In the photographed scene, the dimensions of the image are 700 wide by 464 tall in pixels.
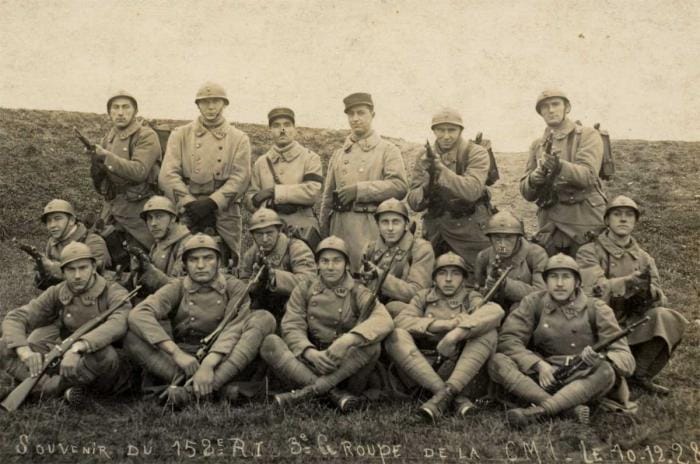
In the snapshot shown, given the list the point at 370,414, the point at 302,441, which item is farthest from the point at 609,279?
the point at 302,441

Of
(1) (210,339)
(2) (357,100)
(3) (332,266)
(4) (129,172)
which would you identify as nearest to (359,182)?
(2) (357,100)

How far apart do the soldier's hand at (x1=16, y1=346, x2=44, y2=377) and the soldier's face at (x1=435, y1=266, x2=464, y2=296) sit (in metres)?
3.47

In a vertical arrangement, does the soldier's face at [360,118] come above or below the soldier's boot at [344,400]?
above

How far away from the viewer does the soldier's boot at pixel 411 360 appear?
6195 millimetres

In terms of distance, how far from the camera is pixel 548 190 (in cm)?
806

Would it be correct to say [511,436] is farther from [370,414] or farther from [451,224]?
[451,224]

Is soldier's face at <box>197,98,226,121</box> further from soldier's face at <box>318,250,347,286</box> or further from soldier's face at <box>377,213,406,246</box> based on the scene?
soldier's face at <box>318,250,347,286</box>

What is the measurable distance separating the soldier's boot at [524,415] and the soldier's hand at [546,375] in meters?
0.23

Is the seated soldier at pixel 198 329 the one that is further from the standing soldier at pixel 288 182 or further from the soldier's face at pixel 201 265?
the standing soldier at pixel 288 182

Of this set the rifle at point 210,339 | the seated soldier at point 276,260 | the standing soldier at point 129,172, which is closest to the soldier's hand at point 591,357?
the seated soldier at point 276,260

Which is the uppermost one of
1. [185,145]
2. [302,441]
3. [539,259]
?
[185,145]

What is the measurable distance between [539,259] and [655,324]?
3.96ft

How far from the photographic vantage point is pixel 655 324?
689 cm

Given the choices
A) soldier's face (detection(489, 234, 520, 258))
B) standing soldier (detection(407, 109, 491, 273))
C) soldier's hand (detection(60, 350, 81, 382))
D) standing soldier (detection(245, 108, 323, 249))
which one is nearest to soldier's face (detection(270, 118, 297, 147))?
standing soldier (detection(245, 108, 323, 249))
